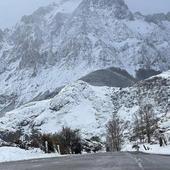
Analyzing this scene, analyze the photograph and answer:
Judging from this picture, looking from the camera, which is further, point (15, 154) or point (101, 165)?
point (15, 154)

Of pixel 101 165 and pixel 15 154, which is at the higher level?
pixel 15 154

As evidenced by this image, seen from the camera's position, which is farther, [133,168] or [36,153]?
[36,153]

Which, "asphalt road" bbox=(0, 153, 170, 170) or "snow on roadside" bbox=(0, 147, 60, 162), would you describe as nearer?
"asphalt road" bbox=(0, 153, 170, 170)

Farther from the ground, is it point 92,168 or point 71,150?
point 71,150

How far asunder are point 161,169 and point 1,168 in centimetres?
744

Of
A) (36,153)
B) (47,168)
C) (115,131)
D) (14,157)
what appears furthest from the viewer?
(115,131)

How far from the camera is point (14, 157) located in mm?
32938

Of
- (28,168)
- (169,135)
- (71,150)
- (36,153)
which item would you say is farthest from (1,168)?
(169,135)

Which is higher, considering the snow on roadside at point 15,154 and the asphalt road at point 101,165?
the snow on roadside at point 15,154

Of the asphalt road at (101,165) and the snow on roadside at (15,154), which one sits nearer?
the asphalt road at (101,165)

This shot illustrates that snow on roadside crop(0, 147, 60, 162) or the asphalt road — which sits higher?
snow on roadside crop(0, 147, 60, 162)

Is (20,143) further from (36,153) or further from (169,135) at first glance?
(169,135)

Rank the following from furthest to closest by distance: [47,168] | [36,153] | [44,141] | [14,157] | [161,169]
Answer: [44,141] < [36,153] < [14,157] < [47,168] < [161,169]

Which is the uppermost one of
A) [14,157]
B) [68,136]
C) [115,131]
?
[115,131]
